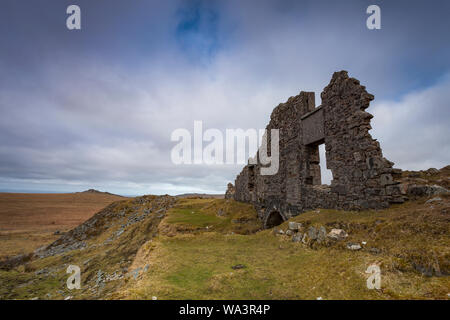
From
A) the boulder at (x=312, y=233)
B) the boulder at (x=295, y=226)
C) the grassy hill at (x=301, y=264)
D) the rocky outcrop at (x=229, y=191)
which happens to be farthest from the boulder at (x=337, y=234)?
the rocky outcrop at (x=229, y=191)

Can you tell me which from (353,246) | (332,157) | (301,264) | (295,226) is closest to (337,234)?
(353,246)

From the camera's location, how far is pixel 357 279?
4.55 metres

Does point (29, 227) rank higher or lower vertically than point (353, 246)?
lower

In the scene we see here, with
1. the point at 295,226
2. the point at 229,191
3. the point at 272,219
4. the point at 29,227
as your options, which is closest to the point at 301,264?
the point at 295,226

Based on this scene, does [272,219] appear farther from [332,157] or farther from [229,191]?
[229,191]

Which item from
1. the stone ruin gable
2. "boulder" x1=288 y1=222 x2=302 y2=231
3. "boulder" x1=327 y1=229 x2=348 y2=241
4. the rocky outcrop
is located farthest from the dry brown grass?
"boulder" x1=327 y1=229 x2=348 y2=241

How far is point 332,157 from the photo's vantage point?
10.0m

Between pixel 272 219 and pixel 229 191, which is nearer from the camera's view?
pixel 272 219

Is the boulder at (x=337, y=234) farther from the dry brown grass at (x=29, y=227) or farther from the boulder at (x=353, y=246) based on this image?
the dry brown grass at (x=29, y=227)

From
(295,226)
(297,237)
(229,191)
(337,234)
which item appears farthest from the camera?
(229,191)

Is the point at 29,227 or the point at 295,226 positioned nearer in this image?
the point at 295,226

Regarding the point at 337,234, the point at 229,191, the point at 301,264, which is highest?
the point at 229,191

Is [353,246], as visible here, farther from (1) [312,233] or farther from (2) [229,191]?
(2) [229,191]

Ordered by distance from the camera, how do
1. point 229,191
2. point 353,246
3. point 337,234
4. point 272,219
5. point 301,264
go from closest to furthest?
point 353,246 < point 301,264 < point 337,234 < point 272,219 < point 229,191
